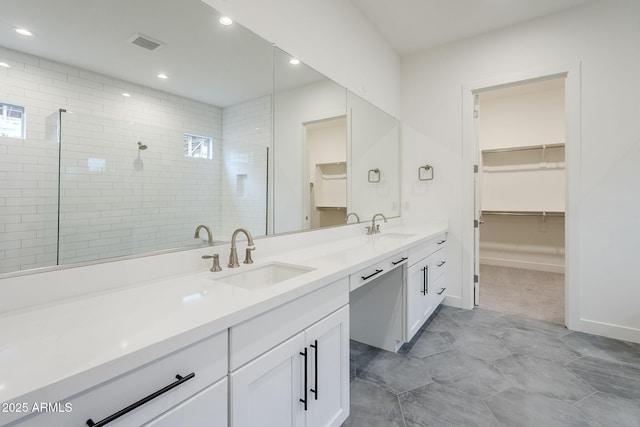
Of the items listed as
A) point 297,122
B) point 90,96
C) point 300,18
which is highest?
point 300,18

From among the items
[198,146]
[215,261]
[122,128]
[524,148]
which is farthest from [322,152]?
[524,148]

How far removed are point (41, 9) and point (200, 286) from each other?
109 cm

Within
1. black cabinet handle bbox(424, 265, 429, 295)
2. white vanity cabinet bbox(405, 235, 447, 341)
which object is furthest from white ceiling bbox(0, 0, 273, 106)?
black cabinet handle bbox(424, 265, 429, 295)

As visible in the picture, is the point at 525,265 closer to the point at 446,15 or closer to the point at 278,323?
the point at 446,15

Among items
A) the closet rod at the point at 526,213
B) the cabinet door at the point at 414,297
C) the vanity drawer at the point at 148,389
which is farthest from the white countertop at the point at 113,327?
the closet rod at the point at 526,213

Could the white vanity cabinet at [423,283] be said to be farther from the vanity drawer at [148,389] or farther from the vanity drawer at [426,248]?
the vanity drawer at [148,389]

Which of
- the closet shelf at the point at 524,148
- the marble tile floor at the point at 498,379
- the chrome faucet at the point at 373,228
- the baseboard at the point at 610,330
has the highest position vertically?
the closet shelf at the point at 524,148

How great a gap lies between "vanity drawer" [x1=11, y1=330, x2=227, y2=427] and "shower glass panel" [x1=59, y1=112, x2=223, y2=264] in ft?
1.99

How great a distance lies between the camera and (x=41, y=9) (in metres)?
0.97

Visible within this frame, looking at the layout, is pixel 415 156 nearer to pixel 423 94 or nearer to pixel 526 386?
pixel 423 94

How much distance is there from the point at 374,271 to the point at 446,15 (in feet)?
8.61

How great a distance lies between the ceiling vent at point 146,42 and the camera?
1.21 meters

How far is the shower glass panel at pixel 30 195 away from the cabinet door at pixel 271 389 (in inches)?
29.8

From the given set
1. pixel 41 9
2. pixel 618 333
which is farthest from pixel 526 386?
pixel 41 9
